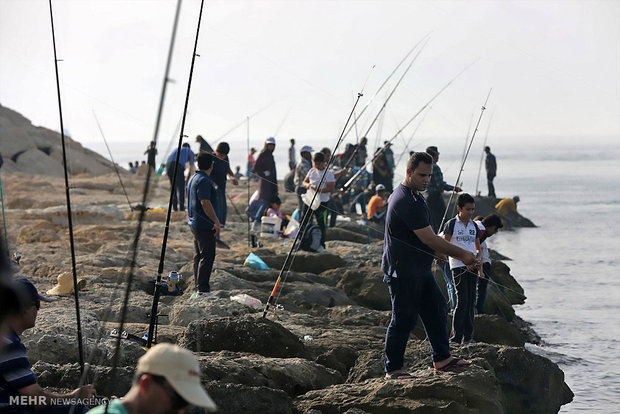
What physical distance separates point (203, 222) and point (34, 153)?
23703mm

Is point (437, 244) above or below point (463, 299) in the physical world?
above

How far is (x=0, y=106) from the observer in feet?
124

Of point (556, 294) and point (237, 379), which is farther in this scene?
point (556, 294)

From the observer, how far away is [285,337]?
615 cm

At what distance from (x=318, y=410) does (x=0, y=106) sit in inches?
1390

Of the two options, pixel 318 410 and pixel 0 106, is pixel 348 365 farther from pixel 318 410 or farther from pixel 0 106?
pixel 0 106

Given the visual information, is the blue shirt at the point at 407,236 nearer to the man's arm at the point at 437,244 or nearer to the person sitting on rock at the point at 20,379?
the man's arm at the point at 437,244

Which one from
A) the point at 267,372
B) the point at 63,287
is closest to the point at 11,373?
the point at 267,372

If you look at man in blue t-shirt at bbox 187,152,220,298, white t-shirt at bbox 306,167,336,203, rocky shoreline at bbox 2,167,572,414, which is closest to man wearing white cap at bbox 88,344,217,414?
rocky shoreline at bbox 2,167,572,414

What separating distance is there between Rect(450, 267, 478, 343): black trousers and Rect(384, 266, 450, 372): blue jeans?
145 cm

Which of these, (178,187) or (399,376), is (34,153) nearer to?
(178,187)

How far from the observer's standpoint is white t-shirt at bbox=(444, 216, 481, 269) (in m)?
7.06

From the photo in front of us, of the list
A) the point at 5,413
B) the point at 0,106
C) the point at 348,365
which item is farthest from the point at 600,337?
the point at 0,106

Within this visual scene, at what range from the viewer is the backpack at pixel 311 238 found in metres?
11.2
